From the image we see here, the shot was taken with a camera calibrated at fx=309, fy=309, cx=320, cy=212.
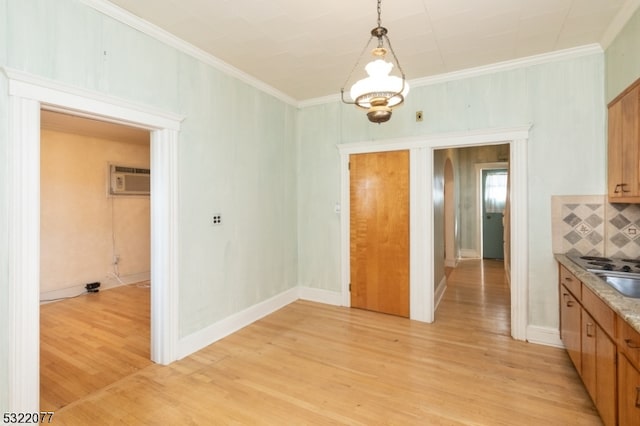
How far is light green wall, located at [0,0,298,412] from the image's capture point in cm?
187

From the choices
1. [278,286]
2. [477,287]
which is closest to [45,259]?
[278,286]

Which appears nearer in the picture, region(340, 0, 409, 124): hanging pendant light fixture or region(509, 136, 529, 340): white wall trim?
region(340, 0, 409, 124): hanging pendant light fixture

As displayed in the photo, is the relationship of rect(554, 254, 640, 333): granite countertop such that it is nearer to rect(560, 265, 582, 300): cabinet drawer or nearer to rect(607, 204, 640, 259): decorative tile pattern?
rect(560, 265, 582, 300): cabinet drawer

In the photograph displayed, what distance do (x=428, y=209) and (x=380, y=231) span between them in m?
0.63

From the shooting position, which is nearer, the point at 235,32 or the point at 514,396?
the point at 514,396

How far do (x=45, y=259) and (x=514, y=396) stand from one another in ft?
19.0

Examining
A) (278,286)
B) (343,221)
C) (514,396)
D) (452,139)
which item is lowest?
(514,396)

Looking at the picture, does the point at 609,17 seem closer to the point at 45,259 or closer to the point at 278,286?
the point at 278,286

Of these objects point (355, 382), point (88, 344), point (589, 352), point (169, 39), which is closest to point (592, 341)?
point (589, 352)

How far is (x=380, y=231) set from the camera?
151 inches

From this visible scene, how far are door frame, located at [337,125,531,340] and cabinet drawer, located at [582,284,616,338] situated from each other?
106cm

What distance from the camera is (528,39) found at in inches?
105

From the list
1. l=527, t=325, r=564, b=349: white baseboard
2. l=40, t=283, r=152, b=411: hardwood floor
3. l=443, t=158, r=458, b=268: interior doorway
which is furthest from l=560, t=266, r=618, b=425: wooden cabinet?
l=443, t=158, r=458, b=268: interior doorway

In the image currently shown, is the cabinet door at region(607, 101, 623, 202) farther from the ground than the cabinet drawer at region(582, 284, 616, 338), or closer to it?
farther from the ground
